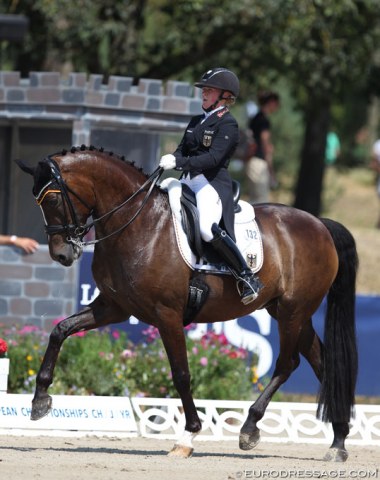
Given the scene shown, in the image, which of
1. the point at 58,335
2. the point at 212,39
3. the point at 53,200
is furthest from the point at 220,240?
the point at 212,39

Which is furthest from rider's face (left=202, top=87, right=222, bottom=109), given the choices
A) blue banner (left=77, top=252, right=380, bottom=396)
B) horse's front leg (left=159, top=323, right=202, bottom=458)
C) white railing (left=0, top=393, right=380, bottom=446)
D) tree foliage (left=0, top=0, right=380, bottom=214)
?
tree foliage (left=0, top=0, right=380, bottom=214)

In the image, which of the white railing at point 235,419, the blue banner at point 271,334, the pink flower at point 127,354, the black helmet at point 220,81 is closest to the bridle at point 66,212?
the black helmet at point 220,81

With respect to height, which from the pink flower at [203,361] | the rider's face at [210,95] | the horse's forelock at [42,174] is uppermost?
the rider's face at [210,95]

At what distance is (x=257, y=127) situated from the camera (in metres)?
16.3

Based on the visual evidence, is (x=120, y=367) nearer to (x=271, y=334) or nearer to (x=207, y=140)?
(x=271, y=334)

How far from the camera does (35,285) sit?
1132 centimetres

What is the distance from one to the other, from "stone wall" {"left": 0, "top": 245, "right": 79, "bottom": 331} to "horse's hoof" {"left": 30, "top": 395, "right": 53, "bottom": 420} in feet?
10.4

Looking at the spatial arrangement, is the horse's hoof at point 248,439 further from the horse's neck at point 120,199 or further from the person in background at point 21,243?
the person in background at point 21,243

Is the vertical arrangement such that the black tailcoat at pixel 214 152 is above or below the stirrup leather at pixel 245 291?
above

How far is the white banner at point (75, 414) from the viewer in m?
9.37

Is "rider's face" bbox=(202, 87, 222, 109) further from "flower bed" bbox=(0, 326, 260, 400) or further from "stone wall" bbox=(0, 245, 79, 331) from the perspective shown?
"stone wall" bbox=(0, 245, 79, 331)

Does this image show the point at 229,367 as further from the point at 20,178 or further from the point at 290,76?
the point at 290,76

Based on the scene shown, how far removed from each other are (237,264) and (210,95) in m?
1.26

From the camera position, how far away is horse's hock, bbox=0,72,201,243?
11.8m
